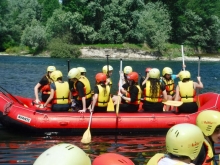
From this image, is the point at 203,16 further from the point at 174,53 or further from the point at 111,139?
the point at 111,139

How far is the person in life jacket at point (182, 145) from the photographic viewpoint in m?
3.07

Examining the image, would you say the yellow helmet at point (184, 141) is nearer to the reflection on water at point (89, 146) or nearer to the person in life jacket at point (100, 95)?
the reflection on water at point (89, 146)

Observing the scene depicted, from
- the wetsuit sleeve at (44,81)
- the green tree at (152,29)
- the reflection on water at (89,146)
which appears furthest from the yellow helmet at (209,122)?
the green tree at (152,29)

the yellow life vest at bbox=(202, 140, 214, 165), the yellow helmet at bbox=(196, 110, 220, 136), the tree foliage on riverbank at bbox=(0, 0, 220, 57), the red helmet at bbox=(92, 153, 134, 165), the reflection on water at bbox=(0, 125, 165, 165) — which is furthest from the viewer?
the tree foliage on riverbank at bbox=(0, 0, 220, 57)

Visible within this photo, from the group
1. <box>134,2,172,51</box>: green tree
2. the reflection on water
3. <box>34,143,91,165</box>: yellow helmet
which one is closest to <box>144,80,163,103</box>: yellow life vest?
the reflection on water

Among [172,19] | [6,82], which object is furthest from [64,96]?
[172,19]

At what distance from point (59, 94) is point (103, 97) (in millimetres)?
1018

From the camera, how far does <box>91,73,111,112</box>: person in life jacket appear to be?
880 centimetres

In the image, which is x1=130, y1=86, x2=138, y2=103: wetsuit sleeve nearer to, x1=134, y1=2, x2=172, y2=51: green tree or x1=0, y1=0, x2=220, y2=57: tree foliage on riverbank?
x1=0, y1=0, x2=220, y2=57: tree foliage on riverbank

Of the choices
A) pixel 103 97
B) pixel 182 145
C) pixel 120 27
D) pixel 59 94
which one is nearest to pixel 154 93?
pixel 103 97

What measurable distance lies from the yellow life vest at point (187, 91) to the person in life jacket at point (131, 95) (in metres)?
0.98

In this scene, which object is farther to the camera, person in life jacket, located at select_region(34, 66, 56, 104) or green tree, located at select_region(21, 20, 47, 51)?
green tree, located at select_region(21, 20, 47, 51)

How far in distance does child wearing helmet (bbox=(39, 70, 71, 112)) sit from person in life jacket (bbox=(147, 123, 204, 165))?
5.79 m

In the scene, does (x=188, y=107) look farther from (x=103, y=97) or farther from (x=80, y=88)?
(x=80, y=88)
